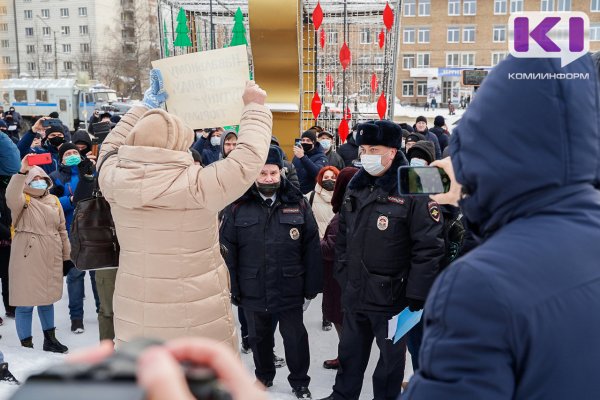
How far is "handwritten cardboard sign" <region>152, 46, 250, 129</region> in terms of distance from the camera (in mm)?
3357

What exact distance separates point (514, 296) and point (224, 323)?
6.59ft

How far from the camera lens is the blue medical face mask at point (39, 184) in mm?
4566

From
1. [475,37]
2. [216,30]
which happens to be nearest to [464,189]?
[216,30]

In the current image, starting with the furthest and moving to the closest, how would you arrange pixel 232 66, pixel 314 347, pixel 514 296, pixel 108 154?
1. pixel 314 347
2. pixel 232 66
3. pixel 108 154
4. pixel 514 296

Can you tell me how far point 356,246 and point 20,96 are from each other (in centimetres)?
3133

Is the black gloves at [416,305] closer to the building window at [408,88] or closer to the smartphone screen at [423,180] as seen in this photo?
the smartphone screen at [423,180]

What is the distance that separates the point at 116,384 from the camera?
0.55 metres

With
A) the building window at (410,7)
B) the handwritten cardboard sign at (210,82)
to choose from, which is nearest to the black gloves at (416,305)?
the handwritten cardboard sign at (210,82)

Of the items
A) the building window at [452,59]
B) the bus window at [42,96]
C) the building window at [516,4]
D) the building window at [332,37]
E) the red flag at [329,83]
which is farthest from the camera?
the building window at [452,59]

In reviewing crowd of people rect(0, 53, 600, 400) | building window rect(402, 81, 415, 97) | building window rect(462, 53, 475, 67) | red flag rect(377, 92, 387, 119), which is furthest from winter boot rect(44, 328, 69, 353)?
building window rect(462, 53, 475, 67)

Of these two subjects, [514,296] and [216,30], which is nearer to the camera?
[514,296]

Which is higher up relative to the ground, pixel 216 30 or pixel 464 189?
pixel 216 30

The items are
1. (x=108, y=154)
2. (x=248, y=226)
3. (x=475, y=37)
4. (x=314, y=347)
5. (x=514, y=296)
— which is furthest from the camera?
(x=475, y=37)

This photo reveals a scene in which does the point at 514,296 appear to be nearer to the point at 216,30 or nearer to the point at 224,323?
the point at 224,323
